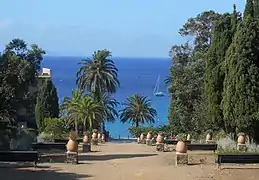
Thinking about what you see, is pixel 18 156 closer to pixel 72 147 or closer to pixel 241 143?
pixel 72 147

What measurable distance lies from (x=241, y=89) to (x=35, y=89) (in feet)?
141

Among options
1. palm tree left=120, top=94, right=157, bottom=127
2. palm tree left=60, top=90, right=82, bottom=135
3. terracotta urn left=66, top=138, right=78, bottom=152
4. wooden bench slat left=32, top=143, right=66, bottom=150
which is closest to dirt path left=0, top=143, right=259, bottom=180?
terracotta urn left=66, top=138, right=78, bottom=152

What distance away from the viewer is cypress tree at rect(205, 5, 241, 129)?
31812 millimetres

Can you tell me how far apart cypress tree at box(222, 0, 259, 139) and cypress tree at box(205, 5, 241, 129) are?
3303 millimetres

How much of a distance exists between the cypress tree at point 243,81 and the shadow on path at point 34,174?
376 inches

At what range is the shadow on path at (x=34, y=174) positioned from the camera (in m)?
18.8

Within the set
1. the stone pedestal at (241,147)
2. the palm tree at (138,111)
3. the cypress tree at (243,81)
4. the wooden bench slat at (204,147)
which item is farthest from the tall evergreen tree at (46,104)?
the palm tree at (138,111)

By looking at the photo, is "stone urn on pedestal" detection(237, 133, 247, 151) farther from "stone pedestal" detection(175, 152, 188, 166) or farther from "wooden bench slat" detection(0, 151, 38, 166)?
"wooden bench slat" detection(0, 151, 38, 166)

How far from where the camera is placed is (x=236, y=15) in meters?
33.3

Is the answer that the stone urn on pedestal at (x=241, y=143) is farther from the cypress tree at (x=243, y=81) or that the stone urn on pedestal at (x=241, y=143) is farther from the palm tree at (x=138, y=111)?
the palm tree at (x=138, y=111)

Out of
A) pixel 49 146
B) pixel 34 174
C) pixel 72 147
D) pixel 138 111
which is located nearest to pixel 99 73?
pixel 138 111

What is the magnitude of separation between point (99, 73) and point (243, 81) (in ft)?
180

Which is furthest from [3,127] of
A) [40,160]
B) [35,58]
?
[35,58]

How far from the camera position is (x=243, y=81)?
87.8ft
